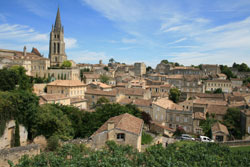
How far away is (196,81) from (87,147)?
54.9m

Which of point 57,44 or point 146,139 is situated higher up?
point 57,44

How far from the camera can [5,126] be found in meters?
20.1

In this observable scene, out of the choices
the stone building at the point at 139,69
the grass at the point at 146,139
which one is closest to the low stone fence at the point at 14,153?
the grass at the point at 146,139

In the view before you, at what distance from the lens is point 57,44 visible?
79.9 m

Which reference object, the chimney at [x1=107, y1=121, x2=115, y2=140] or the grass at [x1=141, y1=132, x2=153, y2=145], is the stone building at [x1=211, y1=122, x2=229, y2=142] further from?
the chimney at [x1=107, y1=121, x2=115, y2=140]

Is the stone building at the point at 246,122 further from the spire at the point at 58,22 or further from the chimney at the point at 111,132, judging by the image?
the spire at the point at 58,22

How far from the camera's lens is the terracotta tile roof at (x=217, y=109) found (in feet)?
126

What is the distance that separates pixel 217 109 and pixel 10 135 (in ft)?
116

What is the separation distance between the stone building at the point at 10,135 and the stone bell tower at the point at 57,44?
60.4 meters

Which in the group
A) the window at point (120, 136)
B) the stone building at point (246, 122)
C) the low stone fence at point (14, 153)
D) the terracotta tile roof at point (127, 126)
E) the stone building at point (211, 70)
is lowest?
the stone building at point (246, 122)

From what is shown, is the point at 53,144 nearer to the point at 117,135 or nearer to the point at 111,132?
the point at 111,132

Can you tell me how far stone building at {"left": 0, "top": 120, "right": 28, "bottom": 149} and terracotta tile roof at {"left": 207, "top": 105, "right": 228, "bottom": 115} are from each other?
32.2m

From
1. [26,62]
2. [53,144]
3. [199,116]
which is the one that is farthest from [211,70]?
[53,144]

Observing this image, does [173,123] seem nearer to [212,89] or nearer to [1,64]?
[212,89]
